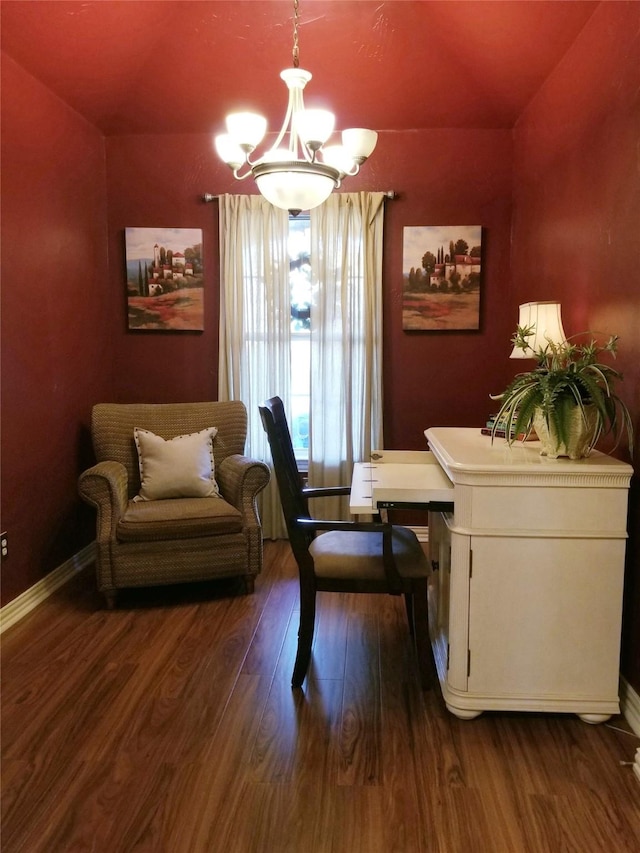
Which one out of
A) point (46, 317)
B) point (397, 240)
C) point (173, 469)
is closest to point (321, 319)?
point (397, 240)

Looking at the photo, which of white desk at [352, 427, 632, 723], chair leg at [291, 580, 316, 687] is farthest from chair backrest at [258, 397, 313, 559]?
white desk at [352, 427, 632, 723]

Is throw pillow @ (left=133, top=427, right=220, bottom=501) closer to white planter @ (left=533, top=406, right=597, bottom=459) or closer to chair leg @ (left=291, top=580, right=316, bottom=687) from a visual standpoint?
chair leg @ (left=291, top=580, right=316, bottom=687)

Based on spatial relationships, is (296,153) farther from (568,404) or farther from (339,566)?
(339,566)

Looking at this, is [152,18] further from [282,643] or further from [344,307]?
[282,643]

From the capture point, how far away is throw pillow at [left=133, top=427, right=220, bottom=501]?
3.51 meters

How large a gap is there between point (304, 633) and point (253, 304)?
231 cm

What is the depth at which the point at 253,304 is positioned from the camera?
4168mm

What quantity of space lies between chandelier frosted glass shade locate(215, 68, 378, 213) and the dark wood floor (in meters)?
1.81

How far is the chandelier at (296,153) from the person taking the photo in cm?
230

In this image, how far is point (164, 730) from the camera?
2.21 metres

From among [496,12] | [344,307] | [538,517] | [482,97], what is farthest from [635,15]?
[344,307]

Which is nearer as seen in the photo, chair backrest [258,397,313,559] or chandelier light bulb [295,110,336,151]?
chandelier light bulb [295,110,336,151]

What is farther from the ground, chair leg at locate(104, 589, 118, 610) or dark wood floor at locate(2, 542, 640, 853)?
chair leg at locate(104, 589, 118, 610)

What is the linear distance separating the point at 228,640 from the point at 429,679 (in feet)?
3.00
